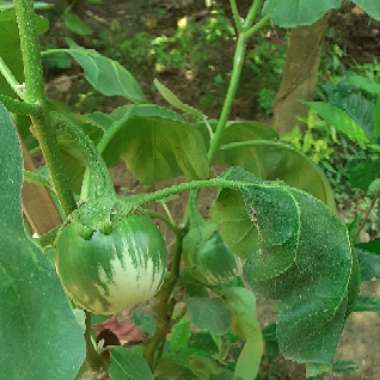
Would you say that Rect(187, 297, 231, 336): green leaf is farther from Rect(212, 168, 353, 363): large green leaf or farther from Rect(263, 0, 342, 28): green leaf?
Rect(263, 0, 342, 28): green leaf

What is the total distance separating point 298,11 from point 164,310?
35 centimetres

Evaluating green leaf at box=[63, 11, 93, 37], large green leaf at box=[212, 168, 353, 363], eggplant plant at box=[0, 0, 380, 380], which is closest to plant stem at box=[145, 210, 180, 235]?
eggplant plant at box=[0, 0, 380, 380]

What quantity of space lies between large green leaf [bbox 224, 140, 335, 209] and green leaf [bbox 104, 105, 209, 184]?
2.9 inches

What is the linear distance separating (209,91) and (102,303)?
1.95 metres

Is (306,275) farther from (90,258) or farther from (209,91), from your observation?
(209,91)

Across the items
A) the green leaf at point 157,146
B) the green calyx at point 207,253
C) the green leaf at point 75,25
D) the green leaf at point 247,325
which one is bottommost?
the green leaf at point 75,25

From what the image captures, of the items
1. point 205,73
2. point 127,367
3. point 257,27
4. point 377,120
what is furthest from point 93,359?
point 205,73

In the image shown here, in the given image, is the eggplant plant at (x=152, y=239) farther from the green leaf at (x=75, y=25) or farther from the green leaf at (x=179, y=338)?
the green leaf at (x=75, y=25)


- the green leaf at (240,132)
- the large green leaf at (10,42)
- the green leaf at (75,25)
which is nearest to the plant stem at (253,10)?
the green leaf at (240,132)

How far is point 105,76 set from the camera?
825 mm

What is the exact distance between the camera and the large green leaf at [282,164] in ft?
2.81

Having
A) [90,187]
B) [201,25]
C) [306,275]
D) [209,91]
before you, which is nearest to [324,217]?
[306,275]

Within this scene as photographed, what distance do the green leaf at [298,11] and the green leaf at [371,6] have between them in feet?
0.09

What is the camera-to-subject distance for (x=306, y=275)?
24.5 inches
